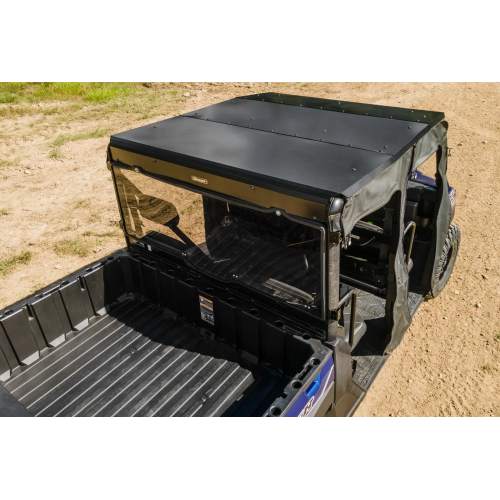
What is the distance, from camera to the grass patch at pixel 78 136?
29.2 ft

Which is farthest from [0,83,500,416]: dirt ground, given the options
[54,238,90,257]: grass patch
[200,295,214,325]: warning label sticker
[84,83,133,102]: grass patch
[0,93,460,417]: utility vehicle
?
[200,295,214,325]: warning label sticker

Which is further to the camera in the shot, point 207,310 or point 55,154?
point 55,154

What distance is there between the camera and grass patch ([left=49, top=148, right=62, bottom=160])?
27.2 ft

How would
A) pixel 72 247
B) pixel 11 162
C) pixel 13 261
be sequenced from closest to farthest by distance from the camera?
pixel 13 261
pixel 72 247
pixel 11 162

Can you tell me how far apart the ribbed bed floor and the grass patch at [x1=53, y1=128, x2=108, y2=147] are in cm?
668

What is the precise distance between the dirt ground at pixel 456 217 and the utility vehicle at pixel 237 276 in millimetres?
584

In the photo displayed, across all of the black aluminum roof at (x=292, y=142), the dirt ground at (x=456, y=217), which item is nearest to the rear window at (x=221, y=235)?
the black aluminum roof at (x=292, y=142)

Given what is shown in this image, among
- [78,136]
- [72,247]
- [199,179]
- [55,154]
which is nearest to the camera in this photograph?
[199,179]

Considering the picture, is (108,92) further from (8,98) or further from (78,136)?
(78,136)

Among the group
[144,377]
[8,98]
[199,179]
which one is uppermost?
[199,179]

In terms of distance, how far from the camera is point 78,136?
9086 millimetres

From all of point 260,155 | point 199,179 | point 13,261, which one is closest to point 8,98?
point 13,261

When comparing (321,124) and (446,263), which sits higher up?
(321,124)

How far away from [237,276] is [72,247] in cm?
349
